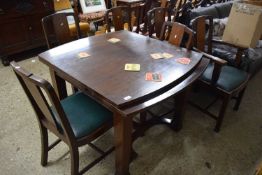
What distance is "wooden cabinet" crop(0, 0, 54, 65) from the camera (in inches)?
114

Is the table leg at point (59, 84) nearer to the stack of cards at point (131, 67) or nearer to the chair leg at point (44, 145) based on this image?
the chair leg at point (44, 145)

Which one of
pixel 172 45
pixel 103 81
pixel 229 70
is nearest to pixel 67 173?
pixel 103 81

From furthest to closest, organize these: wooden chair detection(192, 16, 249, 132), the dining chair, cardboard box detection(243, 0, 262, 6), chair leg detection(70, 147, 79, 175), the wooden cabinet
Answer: the dining chair
cardboard box detection(243, 0, 262, 6)
the wooden cabinet
wooden chair detection(192, 16, 249, 132)
chair leg detection(70, 147, 79, 175)

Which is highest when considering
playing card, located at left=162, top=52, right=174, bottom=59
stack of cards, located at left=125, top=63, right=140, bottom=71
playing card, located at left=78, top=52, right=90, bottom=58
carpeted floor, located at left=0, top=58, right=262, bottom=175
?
playing card, located at left=78, top=52, right=90, bottom=58

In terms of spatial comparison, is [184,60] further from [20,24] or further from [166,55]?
[20,24]

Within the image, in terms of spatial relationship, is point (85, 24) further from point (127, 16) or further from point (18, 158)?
point (18, 158)

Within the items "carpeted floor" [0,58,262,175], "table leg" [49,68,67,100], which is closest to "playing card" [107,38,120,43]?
"table leg" [49,68,67,100]

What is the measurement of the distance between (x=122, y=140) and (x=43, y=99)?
533 millimetres

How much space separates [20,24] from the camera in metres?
3.07

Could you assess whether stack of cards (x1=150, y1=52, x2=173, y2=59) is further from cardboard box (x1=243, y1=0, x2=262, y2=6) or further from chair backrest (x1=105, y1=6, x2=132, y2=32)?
cardboard box (x1=243, y1=0, x2=262, y2=6)

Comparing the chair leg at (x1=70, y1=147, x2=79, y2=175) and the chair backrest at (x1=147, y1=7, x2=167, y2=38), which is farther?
the chair backrest at (x1=147, y1=7, x2=167, y2=38)

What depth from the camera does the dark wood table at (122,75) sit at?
1.27 meters

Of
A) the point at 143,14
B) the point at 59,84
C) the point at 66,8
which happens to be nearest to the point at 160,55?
the point at 59,84

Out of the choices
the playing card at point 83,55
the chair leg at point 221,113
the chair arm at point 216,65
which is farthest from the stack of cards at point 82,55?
the chair leg at point 221,113
